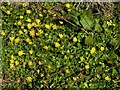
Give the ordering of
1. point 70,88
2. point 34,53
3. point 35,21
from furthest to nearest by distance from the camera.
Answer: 1. point 35,21
2. point 34,53
3. point 70,88

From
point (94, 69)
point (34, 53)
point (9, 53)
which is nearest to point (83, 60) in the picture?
point (94, 69)

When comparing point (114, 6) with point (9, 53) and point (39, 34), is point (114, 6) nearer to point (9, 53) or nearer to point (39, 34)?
point (39, 34)

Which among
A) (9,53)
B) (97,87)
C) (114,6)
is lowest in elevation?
(97,87)

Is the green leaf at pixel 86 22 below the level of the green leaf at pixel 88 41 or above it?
above

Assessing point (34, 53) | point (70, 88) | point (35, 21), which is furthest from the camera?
point (35, 21)

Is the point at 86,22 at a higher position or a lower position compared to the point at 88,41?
higher

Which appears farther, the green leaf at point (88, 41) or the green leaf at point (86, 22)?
the green leaf at point (86, 22)

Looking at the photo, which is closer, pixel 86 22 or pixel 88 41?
pixel 88 41

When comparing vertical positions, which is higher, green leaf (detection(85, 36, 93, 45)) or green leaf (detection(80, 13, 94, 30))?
green leaf (detection(80, 13, 94, 30))
